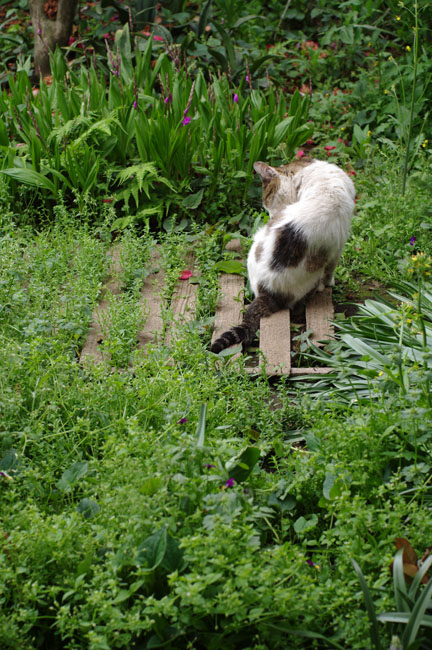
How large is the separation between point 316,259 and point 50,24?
4518mm

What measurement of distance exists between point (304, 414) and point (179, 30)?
535 centimetres

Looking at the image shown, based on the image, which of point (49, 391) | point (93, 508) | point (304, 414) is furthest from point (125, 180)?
point (93, 508)

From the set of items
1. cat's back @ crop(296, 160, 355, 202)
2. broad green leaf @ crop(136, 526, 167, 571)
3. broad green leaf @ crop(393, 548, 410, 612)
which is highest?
cat's back @ crop(296, 160, 355, 202)

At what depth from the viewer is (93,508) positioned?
2.40 metres

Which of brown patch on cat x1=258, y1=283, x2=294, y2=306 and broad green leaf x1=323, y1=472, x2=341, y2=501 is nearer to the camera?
broad green leaf x1=323, y1=472, x2=341, y2=501

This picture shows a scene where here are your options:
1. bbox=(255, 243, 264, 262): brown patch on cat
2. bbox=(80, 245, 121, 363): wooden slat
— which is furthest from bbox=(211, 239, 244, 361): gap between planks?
bbox=(80, 245, 121, 363): wooden slat

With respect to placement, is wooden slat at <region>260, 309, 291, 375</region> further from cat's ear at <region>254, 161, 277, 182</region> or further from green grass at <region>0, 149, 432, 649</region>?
cat's ear at <region>254, 161, 277, 182</region>

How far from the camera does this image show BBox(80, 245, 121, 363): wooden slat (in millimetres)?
3691

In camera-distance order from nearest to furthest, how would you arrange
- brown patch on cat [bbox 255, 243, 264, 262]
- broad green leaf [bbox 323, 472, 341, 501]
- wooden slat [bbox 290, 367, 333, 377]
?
broad green leaf [bbox 323, 472, 341, 501]
wooden slat [bbox 290, 367, 333, 377]
brown patch on cat [bbox 255, 243, 264, 262]

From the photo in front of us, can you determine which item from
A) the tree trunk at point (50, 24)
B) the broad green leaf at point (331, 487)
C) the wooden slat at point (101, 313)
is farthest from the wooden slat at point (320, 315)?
the tree trunk at point (50, 24)

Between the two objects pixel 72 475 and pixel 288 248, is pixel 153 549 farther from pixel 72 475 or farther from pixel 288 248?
pixel 288 248

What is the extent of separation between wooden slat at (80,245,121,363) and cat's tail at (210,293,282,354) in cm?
66

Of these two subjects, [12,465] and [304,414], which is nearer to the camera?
[12,465]

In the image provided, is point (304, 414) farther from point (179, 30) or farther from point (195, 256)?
point (179, 30)
